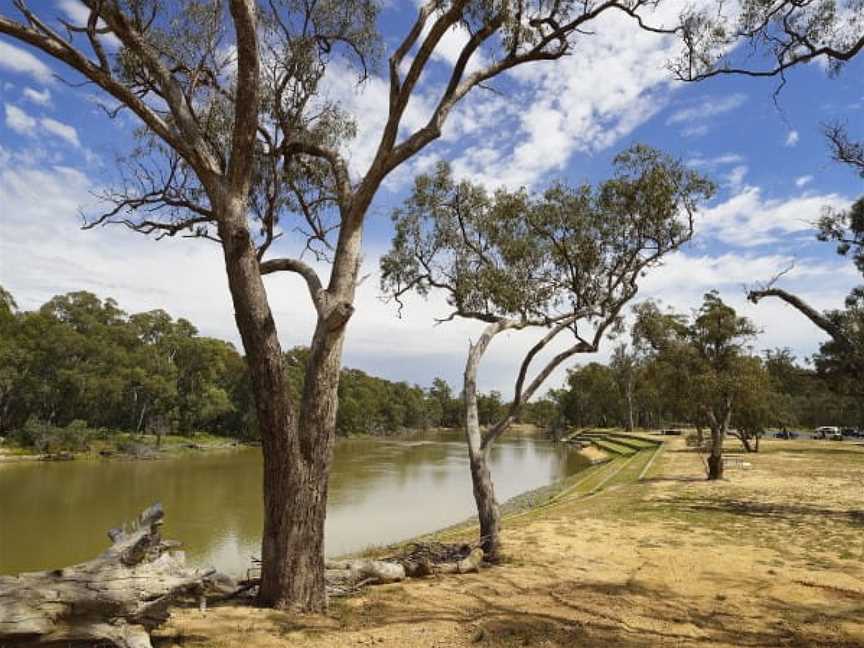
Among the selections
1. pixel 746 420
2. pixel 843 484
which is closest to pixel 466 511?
pixel 843 484

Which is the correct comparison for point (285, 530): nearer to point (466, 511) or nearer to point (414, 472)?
point (466, 511)

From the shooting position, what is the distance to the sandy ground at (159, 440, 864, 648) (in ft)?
16.6

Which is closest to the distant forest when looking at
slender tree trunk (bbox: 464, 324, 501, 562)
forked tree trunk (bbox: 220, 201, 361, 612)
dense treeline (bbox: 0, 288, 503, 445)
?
dense treeline (bbox: 0, 288, 503, 445)

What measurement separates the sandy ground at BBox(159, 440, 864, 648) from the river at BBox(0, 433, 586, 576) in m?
5.63

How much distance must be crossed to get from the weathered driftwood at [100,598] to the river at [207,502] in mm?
6600

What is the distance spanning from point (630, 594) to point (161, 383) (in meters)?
44.7

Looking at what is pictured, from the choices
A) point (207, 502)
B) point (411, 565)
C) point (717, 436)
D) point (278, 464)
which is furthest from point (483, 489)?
point (207, 502)

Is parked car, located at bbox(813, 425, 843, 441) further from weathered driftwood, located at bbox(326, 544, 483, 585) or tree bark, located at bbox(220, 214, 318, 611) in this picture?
tree bark, located at bbox(220, 214, 318, 611)

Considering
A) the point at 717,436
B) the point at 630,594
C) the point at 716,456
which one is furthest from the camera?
the point at 716,456

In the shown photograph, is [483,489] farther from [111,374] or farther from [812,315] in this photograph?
[111,374]

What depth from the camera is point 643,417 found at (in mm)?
73250

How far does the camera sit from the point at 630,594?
6.79m

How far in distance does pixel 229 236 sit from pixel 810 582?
808 centimetres

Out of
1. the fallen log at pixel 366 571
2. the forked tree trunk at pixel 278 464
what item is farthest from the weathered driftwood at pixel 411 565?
the forked tree trunk at pixel 278 464
